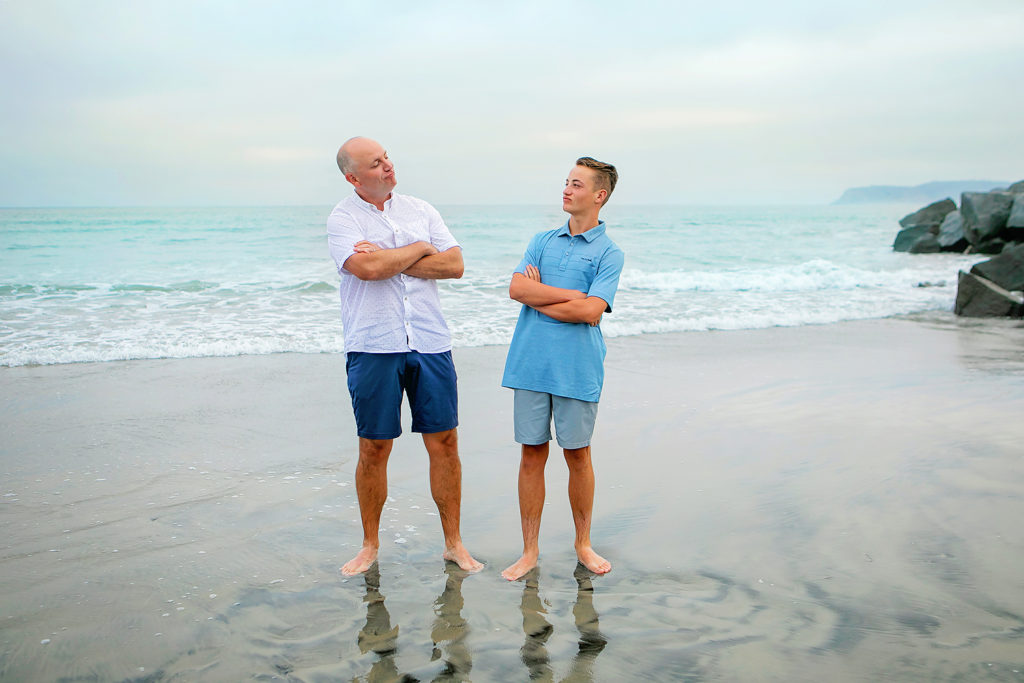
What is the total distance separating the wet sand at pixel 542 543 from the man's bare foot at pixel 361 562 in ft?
0.21

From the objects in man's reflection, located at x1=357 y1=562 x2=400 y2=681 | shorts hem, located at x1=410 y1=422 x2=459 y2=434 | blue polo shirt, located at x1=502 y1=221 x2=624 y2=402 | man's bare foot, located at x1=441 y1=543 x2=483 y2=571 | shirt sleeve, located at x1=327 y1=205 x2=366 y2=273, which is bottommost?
A: man's reflection, located at x1=357 y1=562 x2=400 y2=681

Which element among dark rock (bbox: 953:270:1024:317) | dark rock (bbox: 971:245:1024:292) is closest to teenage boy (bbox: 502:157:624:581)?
dark rock (bbox: 953:270:1024:317)

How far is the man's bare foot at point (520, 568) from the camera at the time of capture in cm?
334

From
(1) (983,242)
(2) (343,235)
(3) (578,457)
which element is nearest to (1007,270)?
(3) (578,457)

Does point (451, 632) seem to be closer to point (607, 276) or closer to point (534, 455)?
point (534, 455)

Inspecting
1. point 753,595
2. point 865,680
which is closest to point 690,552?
point 753,595

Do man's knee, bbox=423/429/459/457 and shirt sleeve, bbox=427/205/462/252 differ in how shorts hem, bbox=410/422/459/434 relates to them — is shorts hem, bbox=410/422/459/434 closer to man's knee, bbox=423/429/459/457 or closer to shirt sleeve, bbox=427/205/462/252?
man's knee, bbox=423/429/459/457

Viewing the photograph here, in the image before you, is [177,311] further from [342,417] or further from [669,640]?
[669,640]

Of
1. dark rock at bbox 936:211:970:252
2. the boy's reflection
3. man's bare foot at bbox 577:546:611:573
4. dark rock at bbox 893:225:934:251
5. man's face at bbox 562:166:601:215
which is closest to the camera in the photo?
the boy's reflection

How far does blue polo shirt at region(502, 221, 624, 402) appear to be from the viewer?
3.25m

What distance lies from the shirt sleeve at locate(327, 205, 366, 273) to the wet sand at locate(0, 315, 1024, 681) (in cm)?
150

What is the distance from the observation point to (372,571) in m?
3.42

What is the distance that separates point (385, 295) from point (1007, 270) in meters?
13.7

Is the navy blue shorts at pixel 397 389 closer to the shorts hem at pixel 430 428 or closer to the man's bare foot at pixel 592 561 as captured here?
the shorts hem at pixel 430 428
